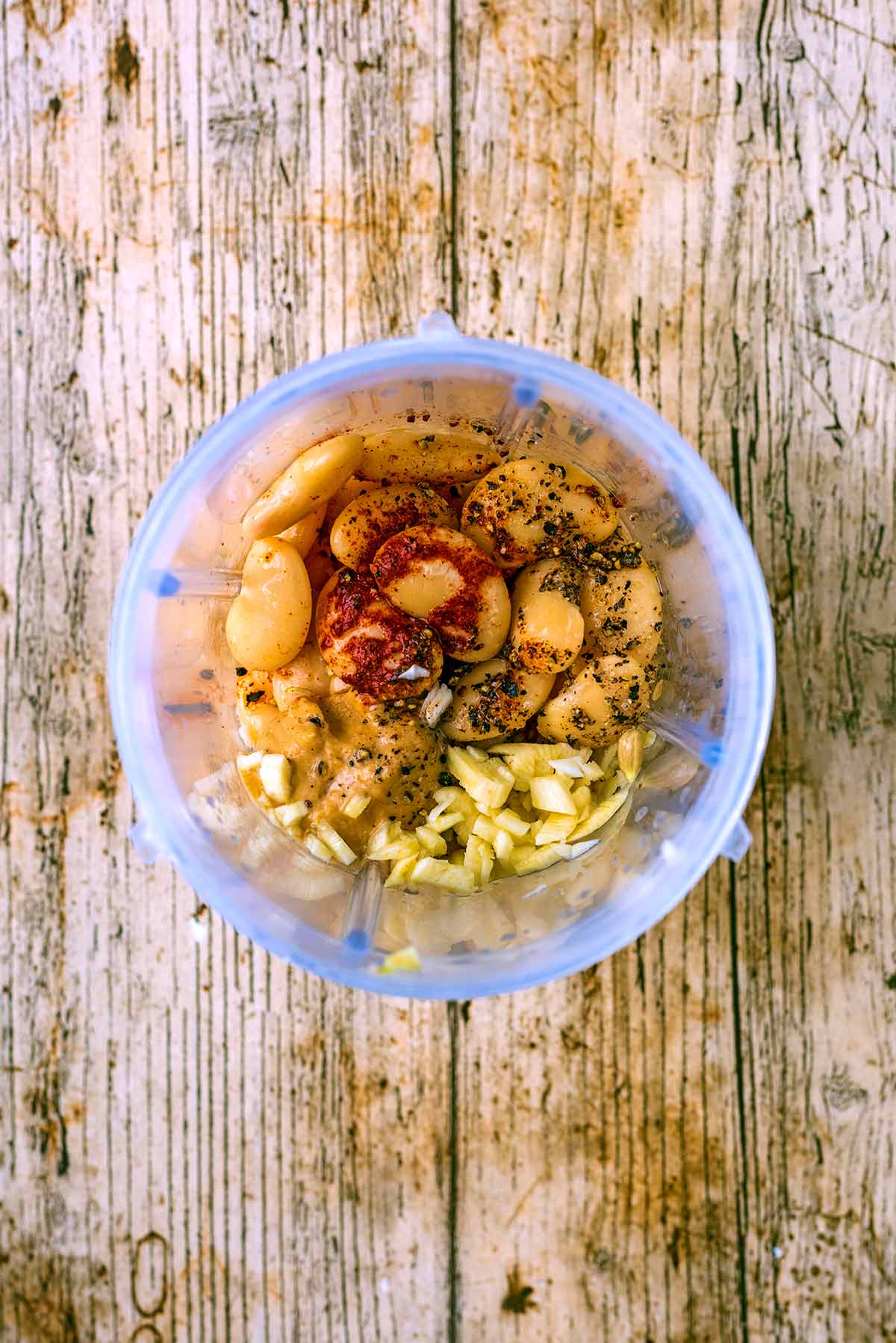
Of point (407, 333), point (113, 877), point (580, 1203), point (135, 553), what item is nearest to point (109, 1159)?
point (113, 877)

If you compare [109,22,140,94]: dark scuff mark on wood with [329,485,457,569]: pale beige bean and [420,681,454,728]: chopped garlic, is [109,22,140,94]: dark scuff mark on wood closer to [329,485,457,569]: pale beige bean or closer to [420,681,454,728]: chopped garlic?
[329,485,457,569]: pale beige bean

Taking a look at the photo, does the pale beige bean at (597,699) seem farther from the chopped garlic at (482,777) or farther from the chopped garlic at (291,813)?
the chopped garlic at (291,813)

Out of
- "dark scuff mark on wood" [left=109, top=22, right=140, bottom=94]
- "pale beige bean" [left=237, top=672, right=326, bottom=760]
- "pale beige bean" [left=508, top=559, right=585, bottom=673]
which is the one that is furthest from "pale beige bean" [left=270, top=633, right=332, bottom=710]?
"dark scuff mark on wood" [left=109, top=22, right=140, bottom=94]

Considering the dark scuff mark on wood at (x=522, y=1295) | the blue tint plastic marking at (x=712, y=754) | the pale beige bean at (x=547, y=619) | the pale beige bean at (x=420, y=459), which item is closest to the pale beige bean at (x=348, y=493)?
the pale beige bean at (x=420, y=459)

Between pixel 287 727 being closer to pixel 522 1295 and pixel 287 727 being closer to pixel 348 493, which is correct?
pixel 348 493

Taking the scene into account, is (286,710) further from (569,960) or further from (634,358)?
(634,358)

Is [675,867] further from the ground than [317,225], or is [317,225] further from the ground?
[317,225]

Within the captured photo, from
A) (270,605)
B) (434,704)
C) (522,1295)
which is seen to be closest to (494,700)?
(434,704)
